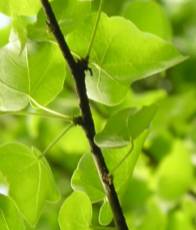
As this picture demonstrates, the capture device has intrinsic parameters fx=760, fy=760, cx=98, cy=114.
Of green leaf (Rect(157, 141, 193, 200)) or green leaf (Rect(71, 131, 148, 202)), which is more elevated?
green leaf (Rect(71, 131, 148, 202))

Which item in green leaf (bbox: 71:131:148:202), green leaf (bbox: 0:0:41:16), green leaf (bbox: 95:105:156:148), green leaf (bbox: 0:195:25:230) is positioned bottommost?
green leaf (bbox: 0:195:25:230)

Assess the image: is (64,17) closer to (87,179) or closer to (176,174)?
(87,179)

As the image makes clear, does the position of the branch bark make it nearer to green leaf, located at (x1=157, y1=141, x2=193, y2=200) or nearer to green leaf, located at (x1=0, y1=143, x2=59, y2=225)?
green leaf, located at (x1=0, y1=143, x2=59, y2=225)

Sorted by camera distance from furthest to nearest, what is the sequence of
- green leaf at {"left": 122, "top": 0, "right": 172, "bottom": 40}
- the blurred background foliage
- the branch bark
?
the blurred background foliage
green leaf at {"left": 122, "top": 0, "right": 172, "bottom": 40}
the branch bark

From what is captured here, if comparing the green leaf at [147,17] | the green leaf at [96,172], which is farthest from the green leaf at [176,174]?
the green leaf at [96,172]

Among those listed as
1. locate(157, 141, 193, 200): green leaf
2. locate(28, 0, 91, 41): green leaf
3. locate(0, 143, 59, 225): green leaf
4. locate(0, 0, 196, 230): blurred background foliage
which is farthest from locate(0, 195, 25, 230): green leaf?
locate(157, 141, 193, 200): green leaf

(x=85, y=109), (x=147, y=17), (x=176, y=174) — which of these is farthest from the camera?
(x=176, y=174)

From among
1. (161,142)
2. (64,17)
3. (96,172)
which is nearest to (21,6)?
(64,17)
